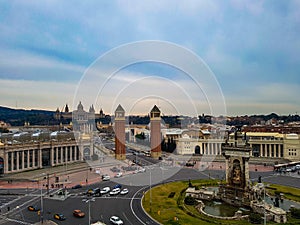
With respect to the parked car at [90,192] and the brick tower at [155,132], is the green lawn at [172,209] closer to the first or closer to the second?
the parked car at [90,192]

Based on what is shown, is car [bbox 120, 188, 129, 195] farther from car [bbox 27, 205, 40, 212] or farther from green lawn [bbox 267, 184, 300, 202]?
green lawn [bbox 267, 184, 300, 202]

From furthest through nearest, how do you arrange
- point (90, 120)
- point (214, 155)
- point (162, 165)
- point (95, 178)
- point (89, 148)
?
point (90, 120) < point (214, 155) < point (89, 148) < point (162, 165) < point (95, 178)

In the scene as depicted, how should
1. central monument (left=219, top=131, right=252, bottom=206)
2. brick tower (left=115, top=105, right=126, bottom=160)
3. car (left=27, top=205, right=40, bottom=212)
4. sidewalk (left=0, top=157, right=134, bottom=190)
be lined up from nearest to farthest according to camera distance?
car (left=27, top=205, right=40, bottom=212), central monument (left=219, top=131, right=252, bottom=206), sidewalk (left=0, top=157, right=134, bottom=190), brick tower (left=115, top=105, right=126, bottom=160)

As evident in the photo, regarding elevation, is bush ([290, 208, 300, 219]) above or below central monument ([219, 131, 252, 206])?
below

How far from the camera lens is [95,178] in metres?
45.3

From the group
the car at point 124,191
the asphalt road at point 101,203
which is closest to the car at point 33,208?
the asphalt road at point 101,203

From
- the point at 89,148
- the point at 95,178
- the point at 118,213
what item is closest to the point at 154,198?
the point at 118,213

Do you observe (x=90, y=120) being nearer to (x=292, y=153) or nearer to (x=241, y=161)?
(x=292, y=153)

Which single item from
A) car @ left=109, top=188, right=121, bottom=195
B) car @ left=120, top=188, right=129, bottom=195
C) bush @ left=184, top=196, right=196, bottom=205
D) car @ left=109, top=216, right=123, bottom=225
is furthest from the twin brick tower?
car @ left=109, top=216, right=123, bottom=225

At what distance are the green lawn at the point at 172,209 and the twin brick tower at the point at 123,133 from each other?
26.8 metres

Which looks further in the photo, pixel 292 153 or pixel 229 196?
pixel 292 153

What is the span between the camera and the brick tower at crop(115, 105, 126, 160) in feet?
209

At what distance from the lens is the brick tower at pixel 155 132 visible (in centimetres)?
6975

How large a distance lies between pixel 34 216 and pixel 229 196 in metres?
19.8
